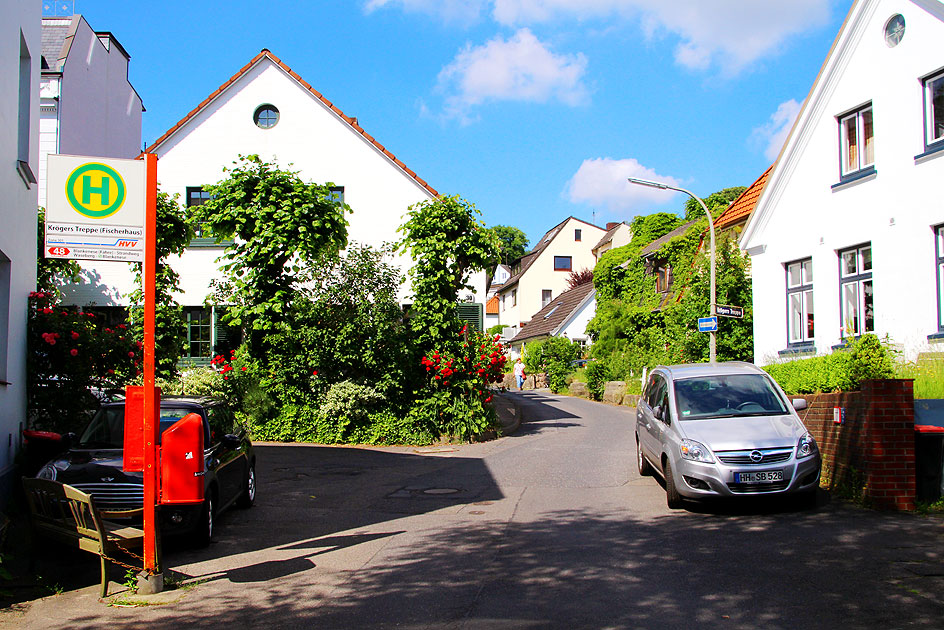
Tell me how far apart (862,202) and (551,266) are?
5314 cm

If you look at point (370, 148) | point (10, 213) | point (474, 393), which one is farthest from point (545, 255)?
point (10, 213)

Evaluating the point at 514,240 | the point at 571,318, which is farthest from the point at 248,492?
the point at 514,240

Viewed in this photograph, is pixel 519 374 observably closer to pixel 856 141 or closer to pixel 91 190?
pixel 856 141

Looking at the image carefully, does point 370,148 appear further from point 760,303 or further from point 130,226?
point 130,226

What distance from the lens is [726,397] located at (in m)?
11.0

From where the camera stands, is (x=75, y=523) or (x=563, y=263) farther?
(x=563, y=263)

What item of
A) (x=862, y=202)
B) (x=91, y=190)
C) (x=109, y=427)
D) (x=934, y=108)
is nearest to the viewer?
(x=91, y=190)

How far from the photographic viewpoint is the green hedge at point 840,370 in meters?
12.7

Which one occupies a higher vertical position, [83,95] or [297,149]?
[83,95]

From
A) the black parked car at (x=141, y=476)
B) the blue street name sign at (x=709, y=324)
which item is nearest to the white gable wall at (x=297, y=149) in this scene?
the blue street name sign at (x=709, y=324)

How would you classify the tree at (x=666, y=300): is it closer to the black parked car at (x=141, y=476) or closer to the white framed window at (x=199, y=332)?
the white framed window at (x=199, y=332)

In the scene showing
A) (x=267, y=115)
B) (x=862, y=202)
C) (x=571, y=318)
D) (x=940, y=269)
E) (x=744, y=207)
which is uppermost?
(x=267, y=115)

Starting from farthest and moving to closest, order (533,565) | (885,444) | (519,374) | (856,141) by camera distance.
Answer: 1. (519,374)
2. (856,141)
3. (885,444)
4. (533,565)

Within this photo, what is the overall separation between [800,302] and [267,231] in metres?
12.4
